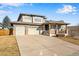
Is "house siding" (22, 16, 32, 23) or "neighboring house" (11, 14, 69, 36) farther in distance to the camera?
"house siding" (22, 16, 32, 23)

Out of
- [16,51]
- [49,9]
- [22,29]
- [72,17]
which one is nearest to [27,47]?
[16,51]

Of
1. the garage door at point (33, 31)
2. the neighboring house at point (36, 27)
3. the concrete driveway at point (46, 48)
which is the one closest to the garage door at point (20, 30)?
the neighboring house at point (36, 27)

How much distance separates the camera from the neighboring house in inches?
528

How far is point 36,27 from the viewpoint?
1402 cm

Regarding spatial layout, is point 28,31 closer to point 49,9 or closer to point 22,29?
point 22,29

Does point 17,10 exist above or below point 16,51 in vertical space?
above

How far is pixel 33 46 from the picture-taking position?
30.8 feet

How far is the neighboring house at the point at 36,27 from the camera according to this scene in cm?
1341

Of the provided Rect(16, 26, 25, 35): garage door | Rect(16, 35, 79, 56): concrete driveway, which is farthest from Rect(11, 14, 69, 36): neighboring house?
Rect(16, 35, 79, 56): concrete driveway

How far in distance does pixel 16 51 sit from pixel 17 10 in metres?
3.24

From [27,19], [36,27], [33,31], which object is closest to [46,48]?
[33,31]

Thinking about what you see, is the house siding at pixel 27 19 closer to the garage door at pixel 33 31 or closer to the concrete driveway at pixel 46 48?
the garage door at pixel 33 31

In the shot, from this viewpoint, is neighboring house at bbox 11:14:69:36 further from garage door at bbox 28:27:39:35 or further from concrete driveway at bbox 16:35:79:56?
concrete driveway at bbox 16:35:79:56

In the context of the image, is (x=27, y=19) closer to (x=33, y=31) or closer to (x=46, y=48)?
(x=33, y=31)
